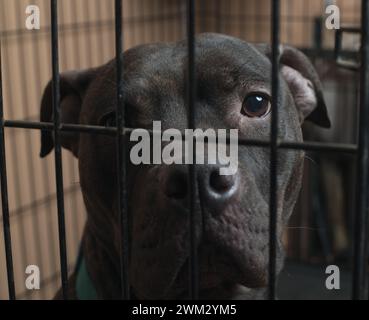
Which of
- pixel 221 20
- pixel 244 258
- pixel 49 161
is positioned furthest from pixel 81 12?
pixel 244 258

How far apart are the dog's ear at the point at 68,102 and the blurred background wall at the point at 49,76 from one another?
94 cm

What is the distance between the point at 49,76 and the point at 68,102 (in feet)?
4.18

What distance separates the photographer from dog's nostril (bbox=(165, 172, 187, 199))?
1.13 m

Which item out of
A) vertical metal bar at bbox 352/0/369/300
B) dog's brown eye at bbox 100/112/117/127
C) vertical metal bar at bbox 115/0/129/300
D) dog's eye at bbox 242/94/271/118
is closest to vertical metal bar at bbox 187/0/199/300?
vertical metal bar at bbox 115/0/129/300

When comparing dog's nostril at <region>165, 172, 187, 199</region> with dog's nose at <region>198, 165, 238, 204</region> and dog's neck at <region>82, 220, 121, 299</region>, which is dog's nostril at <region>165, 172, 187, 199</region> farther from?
dog's neck at <region>82, 220, 121, 299</region>

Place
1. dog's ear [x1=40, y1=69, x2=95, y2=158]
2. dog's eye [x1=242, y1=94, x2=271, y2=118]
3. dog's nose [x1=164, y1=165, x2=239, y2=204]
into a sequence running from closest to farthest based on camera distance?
dog's nose [x1=164, y1=165, x2=239, y2=204], dog's eye [x1=242, y1=94, x2=271, y2=118], dog's ear [x1=40, y1=69, x2=95, y2=158]

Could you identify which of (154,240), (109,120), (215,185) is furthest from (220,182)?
(109,120)

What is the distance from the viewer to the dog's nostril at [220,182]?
3.72 feet

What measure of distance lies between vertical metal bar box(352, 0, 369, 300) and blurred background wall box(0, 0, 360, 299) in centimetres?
194

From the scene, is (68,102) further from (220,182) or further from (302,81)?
(220,182)

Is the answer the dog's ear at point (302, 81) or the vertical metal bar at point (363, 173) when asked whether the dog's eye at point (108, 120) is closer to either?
the dog's ear at point (302, 81)

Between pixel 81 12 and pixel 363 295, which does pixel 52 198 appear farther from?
pixel 363 295

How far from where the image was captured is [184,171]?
1.10 metres

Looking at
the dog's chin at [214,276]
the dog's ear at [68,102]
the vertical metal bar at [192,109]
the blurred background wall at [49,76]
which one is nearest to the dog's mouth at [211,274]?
the dog's chin at [214,276]
